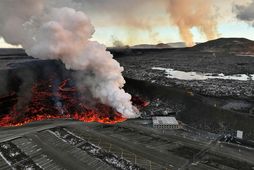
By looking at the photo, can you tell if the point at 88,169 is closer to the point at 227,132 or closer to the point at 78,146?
the point at 78,146

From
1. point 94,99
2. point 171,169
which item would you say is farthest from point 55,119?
point 171,169

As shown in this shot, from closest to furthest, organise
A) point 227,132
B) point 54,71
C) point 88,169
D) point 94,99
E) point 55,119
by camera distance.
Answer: point 88,169 < point 227,132 < point 55,119 < point 94,99 < point 54,71

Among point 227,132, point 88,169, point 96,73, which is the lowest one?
point 88,169

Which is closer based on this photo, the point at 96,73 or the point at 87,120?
the point at 87,120

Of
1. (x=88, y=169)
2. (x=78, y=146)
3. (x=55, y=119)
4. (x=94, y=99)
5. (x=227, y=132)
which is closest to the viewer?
(x=88, y=169)

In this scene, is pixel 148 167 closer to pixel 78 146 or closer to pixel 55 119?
pixel 78 146

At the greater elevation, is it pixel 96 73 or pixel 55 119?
pixel 96 73
